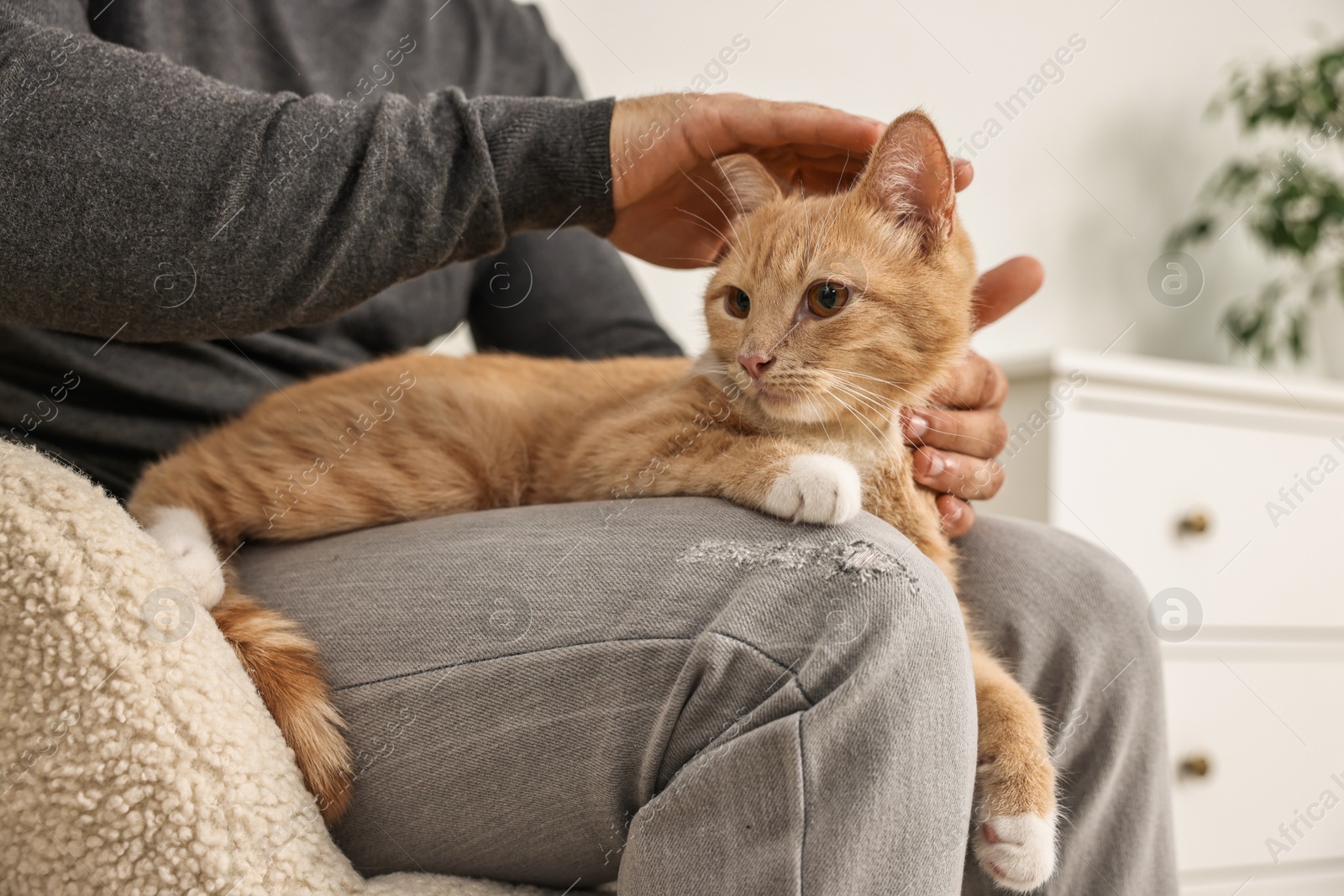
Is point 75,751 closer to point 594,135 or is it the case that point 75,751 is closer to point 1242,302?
point 594,135

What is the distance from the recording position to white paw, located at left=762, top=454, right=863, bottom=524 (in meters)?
0.77

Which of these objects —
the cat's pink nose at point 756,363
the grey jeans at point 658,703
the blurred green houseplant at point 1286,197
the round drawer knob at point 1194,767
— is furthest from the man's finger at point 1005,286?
the blurred green houseplant at point 1286,197

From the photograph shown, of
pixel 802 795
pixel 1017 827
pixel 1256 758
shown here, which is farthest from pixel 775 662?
pixel 1256 758

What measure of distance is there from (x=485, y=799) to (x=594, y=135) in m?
0.64

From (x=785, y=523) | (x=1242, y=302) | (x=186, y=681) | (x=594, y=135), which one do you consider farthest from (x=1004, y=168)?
(x=186, y=681)

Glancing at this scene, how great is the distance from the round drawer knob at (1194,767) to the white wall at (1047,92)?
116 cm

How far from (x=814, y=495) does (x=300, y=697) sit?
1.52 feet

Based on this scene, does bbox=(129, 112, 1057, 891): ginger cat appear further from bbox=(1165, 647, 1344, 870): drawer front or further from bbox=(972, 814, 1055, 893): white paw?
bbox=(1165, 647, 1344, 870): drawer front

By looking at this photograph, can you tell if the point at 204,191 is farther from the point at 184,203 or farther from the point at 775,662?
the point at 775,662

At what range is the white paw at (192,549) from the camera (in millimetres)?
802

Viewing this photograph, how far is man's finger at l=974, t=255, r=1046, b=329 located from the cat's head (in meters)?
0.15

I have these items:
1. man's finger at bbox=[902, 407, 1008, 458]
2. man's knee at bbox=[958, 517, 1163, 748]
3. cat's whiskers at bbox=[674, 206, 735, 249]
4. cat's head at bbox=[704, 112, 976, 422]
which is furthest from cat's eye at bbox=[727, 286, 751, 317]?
man's knee at bbox=[958, 517, 1163, 748]

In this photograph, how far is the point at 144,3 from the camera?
1.17 metres

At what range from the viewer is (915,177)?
948mm
